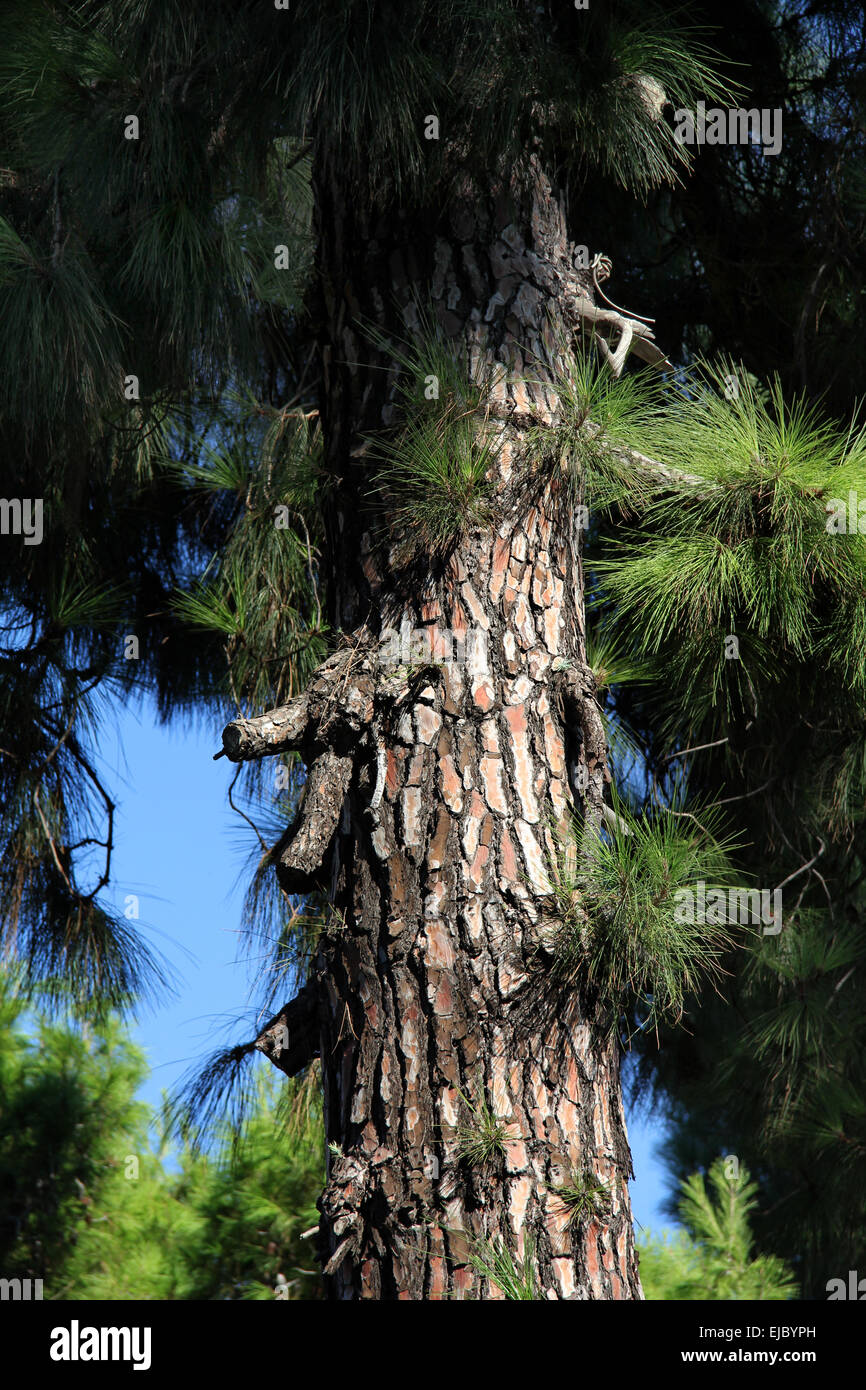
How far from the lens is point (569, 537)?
1.72 metres

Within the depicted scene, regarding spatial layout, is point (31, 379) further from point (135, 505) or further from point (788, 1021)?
point (788, 1021)

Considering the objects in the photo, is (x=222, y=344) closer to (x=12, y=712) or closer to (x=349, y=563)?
(x=349, y=563)

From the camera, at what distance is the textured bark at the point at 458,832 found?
1.43 m

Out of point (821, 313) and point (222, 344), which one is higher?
point (821, 313)

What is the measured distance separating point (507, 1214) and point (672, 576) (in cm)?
84

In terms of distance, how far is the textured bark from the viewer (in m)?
1.43

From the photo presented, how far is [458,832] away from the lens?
1526 mm

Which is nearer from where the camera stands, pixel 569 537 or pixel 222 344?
pixel 569 537

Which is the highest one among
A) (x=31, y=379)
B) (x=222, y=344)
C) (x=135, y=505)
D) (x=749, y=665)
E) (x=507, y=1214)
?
(x=135, y=505)

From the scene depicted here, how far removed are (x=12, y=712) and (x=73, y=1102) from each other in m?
4.53

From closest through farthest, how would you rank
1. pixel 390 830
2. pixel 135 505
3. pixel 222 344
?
pixel 390 830
pixel 222 344
pixel 135 505
